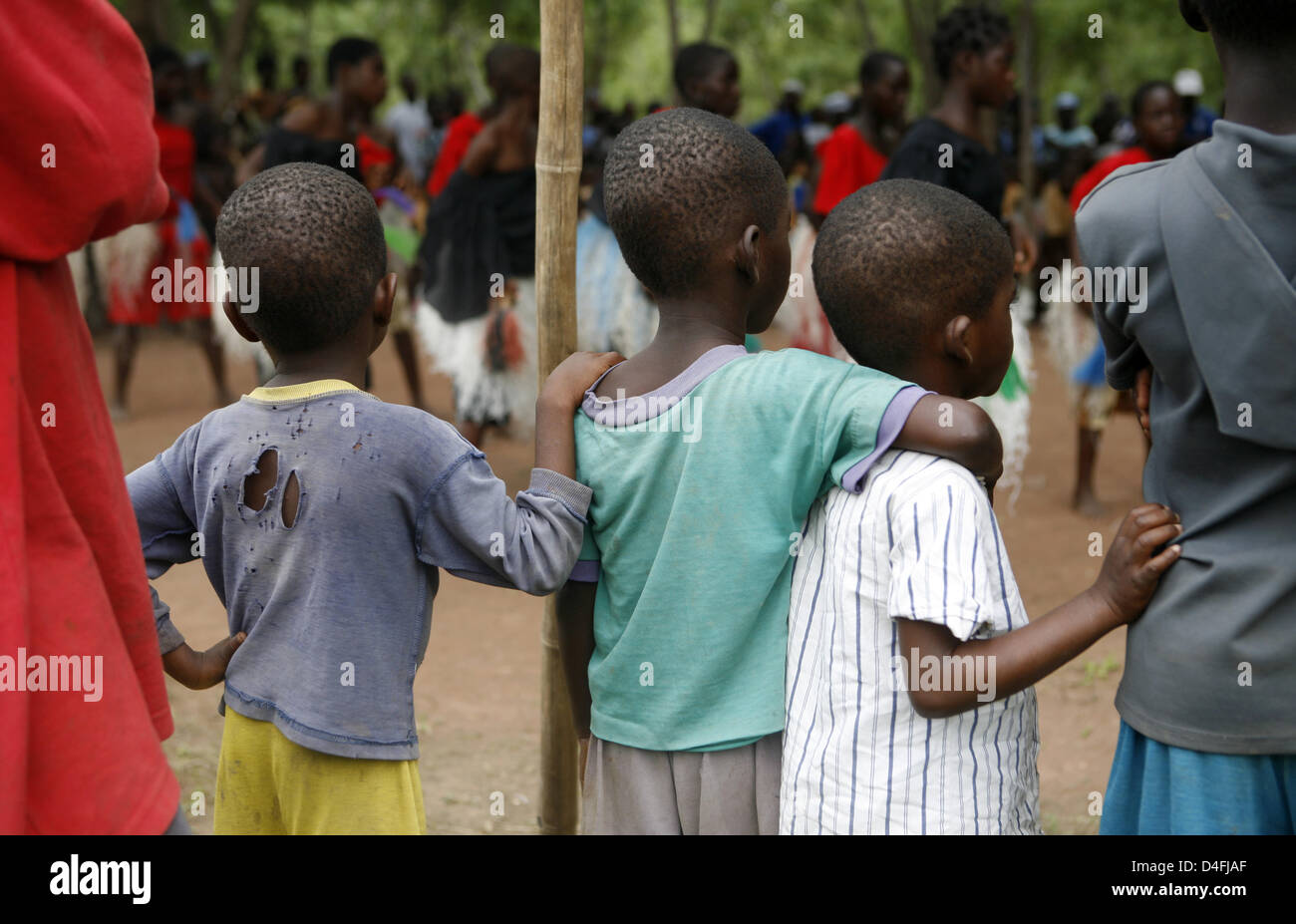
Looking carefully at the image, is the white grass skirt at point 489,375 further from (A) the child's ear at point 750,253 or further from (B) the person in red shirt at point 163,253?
(A) the child's ear at point 750,253

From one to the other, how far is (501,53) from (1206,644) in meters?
5.51

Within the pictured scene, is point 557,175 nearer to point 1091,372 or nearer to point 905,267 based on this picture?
point 905,267

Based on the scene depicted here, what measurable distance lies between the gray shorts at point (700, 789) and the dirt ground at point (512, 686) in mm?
835

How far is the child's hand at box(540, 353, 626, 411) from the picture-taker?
211cm

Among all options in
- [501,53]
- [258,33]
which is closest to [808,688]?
[501,53]

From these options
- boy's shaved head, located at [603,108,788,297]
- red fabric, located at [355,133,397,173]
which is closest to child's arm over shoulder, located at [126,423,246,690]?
boy's shaved head, located at [603,108,788,297]

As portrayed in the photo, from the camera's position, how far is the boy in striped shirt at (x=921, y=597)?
182 cm

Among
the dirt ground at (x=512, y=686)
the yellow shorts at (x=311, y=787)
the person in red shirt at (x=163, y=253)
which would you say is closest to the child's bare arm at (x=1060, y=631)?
the yellow shorts at (x=311, y=787)

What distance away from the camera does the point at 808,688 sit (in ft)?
6.45

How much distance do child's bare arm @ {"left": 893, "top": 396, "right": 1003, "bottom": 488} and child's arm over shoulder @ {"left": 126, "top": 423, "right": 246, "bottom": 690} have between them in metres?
1.05

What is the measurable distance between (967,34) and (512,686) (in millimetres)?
2921

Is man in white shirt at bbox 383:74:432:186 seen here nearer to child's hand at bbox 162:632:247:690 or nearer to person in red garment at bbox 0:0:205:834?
child's hand at bbox 162:632:247:690
